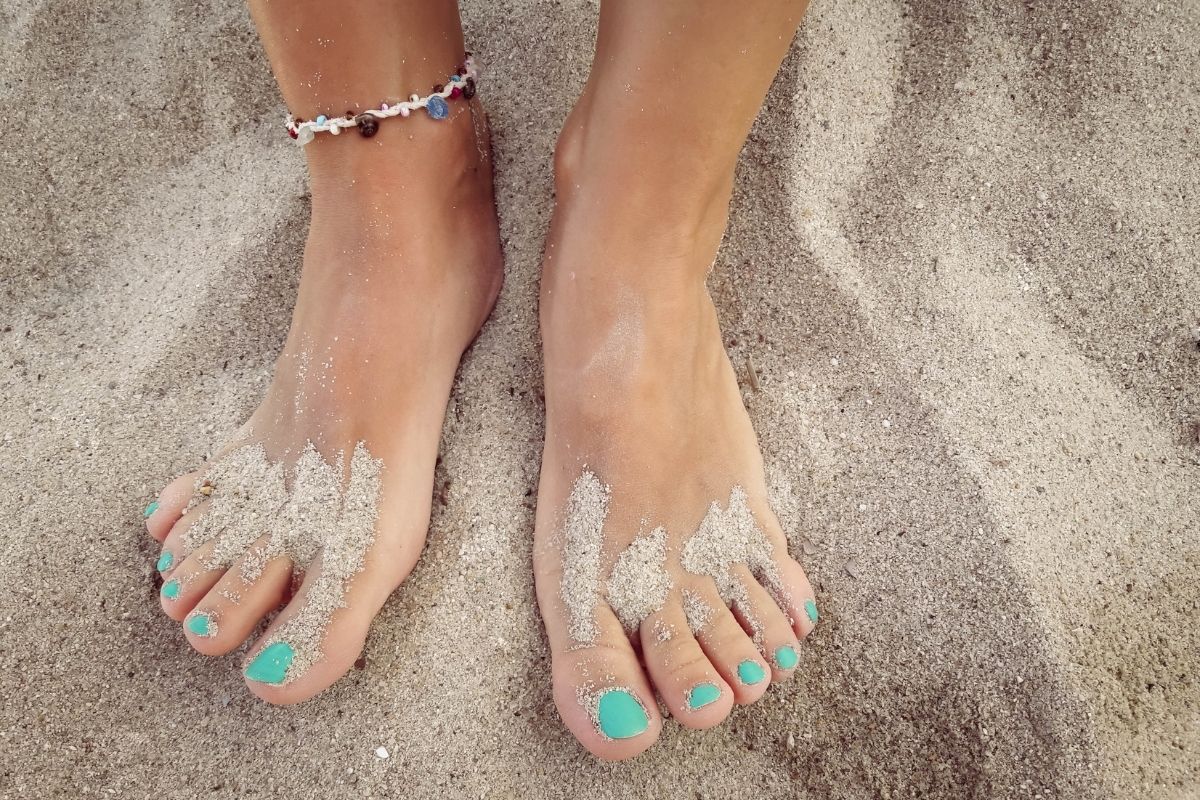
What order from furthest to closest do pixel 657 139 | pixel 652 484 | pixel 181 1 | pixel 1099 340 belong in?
pixel 181 1 < pixel 1099 340 < pixel 652 484 < pixel 657 139

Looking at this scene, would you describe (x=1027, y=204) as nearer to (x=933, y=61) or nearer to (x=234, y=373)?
(x=933, y=61)

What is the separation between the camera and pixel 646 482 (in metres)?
0.97

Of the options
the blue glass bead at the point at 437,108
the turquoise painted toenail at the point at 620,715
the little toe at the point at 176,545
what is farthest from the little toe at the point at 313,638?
the blue glass bead at the point at 437,108

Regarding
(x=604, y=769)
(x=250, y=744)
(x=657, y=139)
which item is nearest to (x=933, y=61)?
(x=657, y=139)

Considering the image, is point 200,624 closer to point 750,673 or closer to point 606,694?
point 606,694

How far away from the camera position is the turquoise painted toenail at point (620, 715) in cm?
86

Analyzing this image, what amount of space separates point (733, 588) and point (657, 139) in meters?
0.55

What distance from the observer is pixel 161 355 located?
1132 millimetres

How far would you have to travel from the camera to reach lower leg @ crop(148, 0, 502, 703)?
0.91 metres

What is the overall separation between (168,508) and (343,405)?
0.90 feet

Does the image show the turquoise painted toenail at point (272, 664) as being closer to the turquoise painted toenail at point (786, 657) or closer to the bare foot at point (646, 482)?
the bare foot at point (646, 482)

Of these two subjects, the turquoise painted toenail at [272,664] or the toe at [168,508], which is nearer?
the turquoise painted toenail at [272,664]

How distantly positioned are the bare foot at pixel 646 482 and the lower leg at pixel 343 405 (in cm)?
16

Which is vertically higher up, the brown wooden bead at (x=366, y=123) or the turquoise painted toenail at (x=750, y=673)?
the brown wooden bead at (x=366, y=123)
